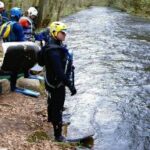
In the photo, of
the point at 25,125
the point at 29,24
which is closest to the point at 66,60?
the point at 25,125

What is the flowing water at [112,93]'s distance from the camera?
961 centimetres

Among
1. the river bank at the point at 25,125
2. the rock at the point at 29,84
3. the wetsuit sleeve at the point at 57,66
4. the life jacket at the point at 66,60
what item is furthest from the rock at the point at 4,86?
the wetsuit sleeve at the point at 57,66

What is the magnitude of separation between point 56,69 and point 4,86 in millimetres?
3322

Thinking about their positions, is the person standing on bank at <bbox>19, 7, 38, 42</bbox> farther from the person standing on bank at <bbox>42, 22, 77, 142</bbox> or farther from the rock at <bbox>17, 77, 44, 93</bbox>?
the person standing on bank at <bbox>42, 22, 77, 142</bbox>

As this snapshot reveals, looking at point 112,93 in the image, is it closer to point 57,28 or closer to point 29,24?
point 29,24

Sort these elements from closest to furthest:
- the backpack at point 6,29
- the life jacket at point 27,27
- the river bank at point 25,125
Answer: the river bank at point 25,125
the backpack at point 6,29
the life jacket at point 27,27

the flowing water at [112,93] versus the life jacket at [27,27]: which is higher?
the life jacket at [27,27]

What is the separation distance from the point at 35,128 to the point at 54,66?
1864 millimetres

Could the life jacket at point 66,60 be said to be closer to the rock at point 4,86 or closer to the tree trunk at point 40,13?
the rock at point 4,86

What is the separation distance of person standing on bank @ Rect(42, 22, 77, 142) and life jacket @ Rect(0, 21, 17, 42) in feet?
10.9

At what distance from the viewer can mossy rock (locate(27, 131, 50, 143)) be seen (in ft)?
26.9

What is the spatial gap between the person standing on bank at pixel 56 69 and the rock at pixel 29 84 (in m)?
3.34

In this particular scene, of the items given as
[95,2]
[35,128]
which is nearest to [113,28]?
[35,128]

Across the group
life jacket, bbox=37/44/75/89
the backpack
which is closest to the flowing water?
life jacket, bbox=37/44/75/89
